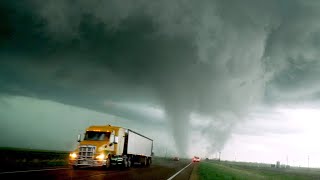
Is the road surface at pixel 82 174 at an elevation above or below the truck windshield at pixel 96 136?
below

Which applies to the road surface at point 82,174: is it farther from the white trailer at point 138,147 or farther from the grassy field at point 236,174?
the white trailer at point 138,147

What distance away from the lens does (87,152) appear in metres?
26.8

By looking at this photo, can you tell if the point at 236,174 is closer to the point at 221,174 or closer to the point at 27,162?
the point at 221,174

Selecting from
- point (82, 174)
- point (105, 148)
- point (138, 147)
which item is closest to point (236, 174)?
point (138, 147)

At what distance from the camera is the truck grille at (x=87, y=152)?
26.8 m

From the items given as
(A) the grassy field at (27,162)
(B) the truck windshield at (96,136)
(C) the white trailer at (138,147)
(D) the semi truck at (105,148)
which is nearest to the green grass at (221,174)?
(C) the white trailer at (138,147)

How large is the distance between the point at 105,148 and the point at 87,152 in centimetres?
162

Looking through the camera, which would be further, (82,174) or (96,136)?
(96,136)

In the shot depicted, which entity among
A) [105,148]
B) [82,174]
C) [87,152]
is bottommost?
[82,174]

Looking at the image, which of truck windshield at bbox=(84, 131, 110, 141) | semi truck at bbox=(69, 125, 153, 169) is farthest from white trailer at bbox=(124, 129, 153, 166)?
truck windshield at bbox=(84, 131, 110, 141)

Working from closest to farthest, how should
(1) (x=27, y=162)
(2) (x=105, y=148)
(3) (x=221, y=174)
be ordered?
(2) (x=105, y=148), (1) (x=27, y=162), (3) (x=221, y=174)

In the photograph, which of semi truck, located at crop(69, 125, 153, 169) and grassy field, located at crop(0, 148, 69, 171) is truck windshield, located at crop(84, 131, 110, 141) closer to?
semi truck, located at crop(69, 125, 153, 169)

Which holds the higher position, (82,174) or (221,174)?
(82,174)

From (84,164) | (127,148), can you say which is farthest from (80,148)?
(127,148)
